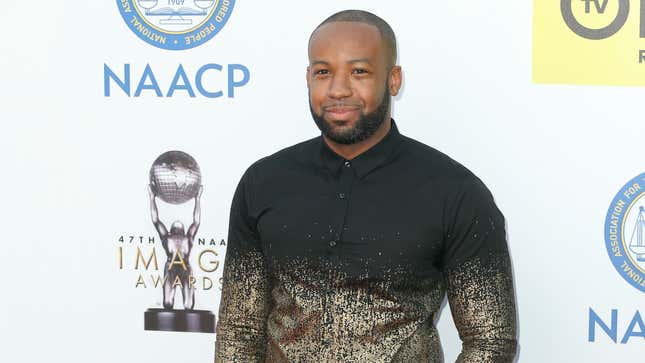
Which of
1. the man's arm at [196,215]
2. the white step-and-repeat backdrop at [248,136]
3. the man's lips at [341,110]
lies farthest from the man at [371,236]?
the man's arm at [196,215]

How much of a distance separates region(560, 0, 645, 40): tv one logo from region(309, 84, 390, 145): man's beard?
1.84 feet

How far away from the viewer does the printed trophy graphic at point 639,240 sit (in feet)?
5.63

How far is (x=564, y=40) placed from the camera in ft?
5.55

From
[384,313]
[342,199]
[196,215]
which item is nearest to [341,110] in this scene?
[342,199]

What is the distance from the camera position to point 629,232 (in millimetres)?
1713

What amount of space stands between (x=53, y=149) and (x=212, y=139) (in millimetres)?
384

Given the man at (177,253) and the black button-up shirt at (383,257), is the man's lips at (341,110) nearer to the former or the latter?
the black button-up shirt at (383,257)

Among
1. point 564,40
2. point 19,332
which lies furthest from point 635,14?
point 19,332

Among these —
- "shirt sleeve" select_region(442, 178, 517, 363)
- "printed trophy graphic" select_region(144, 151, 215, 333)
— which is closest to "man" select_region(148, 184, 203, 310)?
A: "printed trophy graphic" select_region(144, 151, 215, 333)

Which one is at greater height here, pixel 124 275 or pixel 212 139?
pixel 212 139

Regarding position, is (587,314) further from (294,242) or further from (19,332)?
(19,332)

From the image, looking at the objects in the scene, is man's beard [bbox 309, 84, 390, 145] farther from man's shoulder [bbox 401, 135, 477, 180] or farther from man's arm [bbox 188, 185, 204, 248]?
man's arm [bbox 188, 185, 204, 248]

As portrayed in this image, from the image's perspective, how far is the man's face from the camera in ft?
4.24

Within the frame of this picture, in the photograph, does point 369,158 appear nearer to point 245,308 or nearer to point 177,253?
point 245,308
